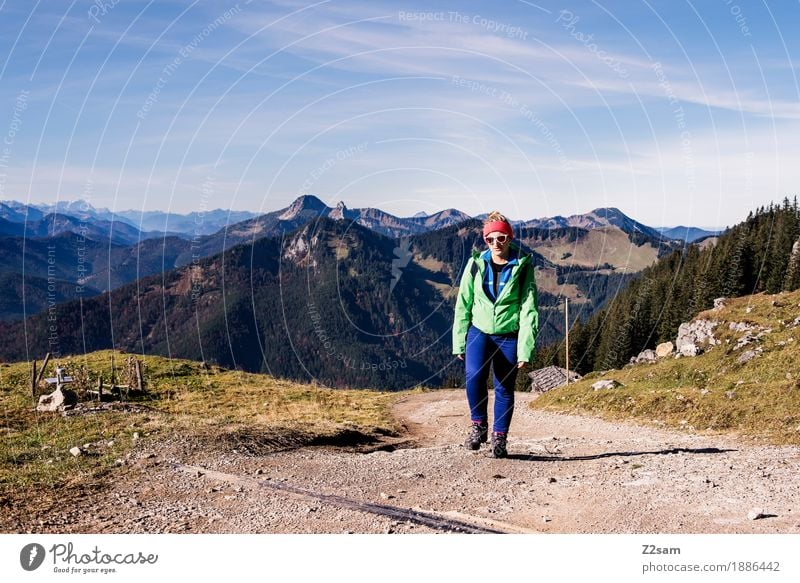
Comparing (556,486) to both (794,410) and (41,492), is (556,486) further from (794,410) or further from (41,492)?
(794,410)

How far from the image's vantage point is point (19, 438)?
14883 millimetres

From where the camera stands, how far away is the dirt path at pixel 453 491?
794 cm

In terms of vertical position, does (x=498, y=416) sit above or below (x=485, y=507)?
above

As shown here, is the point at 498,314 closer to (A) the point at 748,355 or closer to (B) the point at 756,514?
(B) the point at 756,514

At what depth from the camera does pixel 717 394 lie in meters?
18.9

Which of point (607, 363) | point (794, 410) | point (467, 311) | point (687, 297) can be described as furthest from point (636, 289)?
point (467, 311)

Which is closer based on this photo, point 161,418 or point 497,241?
point 497,241

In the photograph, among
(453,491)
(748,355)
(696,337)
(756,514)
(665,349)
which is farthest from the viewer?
(665,349)

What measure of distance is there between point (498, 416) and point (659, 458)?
3.20m

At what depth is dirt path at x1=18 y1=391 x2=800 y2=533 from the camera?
7.94 m

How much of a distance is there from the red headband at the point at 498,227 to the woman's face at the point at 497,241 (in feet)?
0.17

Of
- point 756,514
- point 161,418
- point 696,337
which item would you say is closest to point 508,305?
point 756,514

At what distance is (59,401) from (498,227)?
16311mm

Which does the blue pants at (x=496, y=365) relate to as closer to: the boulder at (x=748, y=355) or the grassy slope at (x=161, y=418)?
the grassy slope at (x=161, y=418)
